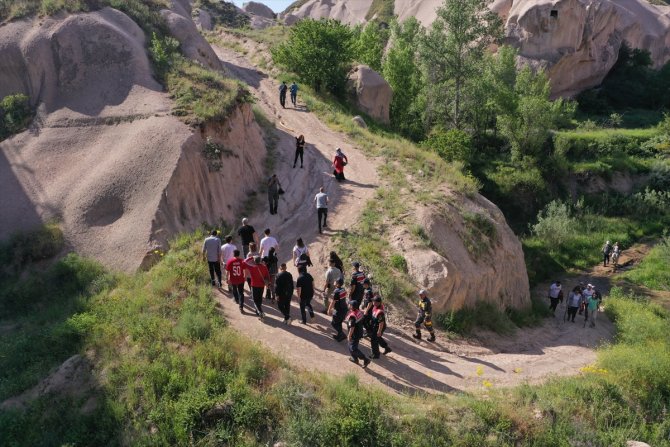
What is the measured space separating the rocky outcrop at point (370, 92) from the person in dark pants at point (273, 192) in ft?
53.7

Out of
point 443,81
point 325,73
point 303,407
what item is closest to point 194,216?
point 303,407

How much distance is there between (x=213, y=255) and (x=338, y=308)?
11.1ft

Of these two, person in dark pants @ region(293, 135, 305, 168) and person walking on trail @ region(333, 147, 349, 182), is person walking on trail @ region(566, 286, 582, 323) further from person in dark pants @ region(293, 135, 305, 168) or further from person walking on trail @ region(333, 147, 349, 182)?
person in dark pants @ region(293, 135, 305, 168)

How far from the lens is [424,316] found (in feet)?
43.6

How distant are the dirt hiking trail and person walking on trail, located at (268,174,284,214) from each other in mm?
345

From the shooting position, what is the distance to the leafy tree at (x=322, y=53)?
31953 mm

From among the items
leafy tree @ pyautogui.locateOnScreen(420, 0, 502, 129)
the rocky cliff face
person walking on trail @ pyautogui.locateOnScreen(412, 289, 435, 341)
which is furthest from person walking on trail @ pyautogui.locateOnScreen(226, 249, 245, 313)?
leafy tree @ pyautogui.locateOnScreen(420, 0, 502, 129)

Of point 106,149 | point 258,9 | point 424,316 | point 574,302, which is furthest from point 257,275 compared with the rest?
point 258,9

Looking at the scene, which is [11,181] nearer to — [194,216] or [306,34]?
[194,216]

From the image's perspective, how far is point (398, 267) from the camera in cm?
1532

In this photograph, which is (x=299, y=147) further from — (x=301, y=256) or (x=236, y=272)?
(x=236, y=272)

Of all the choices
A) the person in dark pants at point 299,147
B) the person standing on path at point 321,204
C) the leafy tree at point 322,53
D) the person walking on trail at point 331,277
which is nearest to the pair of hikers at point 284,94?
the leafy tree at point 322,53

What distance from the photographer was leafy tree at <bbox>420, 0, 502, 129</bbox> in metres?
33.2

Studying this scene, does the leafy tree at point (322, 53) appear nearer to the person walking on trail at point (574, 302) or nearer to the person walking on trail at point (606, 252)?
the person walking on trail at point (606, 252)
